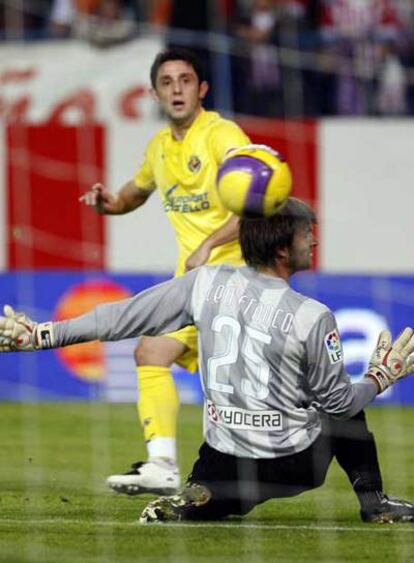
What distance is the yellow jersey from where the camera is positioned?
9062 mm

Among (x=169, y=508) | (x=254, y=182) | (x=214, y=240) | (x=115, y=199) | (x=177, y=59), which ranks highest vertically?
(x=177, y=59)

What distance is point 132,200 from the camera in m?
9.59

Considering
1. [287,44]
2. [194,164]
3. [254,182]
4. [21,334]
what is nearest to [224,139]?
[194,164]

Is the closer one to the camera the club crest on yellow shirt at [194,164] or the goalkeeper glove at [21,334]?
the goalkeeper glove at [21,334]

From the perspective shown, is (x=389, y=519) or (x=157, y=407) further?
(x=157, y=407)

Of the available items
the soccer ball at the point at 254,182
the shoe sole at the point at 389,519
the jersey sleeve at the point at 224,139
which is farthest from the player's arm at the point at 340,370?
the jersey sleeve at the point at 224,139

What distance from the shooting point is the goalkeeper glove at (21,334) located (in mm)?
6637

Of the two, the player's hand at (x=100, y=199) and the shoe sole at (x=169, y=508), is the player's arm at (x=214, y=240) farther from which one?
the shoe sole at (x=169, y=508)

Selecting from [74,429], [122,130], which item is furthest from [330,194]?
[74,429]

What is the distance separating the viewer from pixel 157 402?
28.2 feet

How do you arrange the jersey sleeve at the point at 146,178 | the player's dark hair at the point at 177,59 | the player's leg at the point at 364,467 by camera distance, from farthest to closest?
the jersey sleeve at the point at 146,178, the player's dark hair at the point at 177,59, the player's leg at the point at 364,467

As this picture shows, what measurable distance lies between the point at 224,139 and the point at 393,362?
2.32 meters

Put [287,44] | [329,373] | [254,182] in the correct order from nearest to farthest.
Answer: [329,373]
[254,182]
[287,44]

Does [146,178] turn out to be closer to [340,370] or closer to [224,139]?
[224,139]
